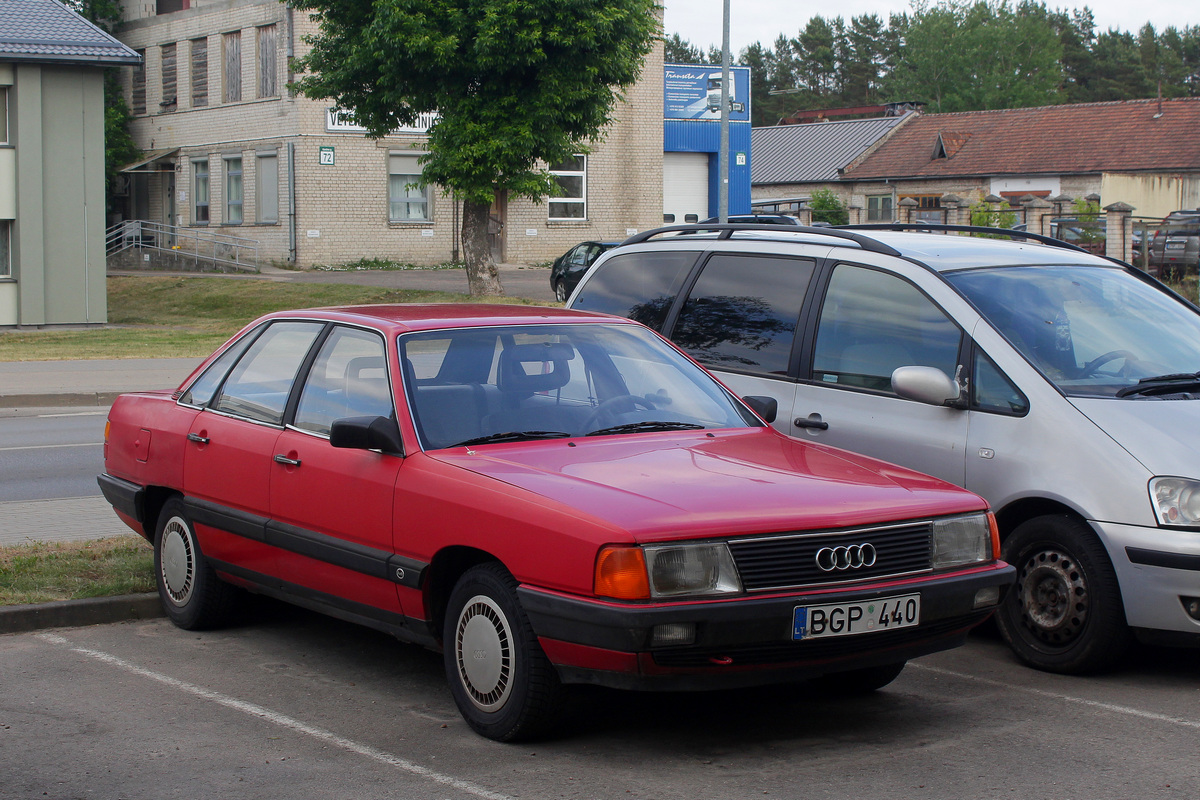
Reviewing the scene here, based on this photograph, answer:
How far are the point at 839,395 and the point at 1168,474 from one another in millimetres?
1709

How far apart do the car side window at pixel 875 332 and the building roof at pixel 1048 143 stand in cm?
5261

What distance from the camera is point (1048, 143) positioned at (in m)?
59.0

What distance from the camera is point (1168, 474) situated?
544cm

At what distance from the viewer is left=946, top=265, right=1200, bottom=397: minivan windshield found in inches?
240

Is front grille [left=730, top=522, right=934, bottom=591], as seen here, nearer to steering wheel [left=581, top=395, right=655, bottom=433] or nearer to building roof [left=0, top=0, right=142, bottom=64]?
steering wheel [left=581, top=395, right=655, bottom=433]

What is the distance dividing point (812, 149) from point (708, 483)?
67143mm

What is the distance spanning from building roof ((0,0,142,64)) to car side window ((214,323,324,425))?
78.5ft

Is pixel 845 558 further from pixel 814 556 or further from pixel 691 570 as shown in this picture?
pixel 691 570

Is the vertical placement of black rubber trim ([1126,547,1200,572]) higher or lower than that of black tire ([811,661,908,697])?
higher

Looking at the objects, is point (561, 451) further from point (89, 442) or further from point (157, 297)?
point (157, 297)

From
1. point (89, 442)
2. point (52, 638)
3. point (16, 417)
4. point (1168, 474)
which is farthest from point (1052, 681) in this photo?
point (16, 417)

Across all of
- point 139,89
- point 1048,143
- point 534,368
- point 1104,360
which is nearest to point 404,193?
point 139,89

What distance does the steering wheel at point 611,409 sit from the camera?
5.48 metres

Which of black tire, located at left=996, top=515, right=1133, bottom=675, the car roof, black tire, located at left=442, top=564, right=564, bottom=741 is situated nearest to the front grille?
black tire, located at left=442, top=564, right=564, bottom=741
